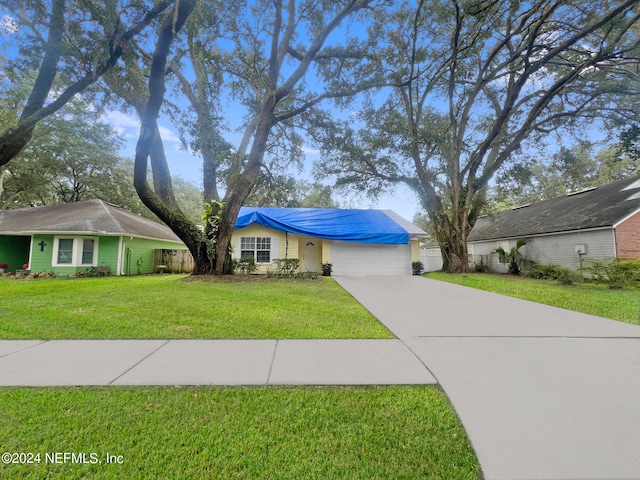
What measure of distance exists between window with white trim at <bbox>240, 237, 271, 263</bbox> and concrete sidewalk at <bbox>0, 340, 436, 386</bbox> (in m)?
9.47

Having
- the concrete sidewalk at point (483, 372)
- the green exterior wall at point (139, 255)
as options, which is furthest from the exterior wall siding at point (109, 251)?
the concrete sidewalk at point (483, 372)

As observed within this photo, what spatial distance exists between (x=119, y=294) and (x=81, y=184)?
1937cm

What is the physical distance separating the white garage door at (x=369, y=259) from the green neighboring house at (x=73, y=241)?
9.96 metres

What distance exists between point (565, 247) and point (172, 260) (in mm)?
20307

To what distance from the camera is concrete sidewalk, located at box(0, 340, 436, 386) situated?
8.39ft

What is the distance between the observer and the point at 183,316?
4855mm

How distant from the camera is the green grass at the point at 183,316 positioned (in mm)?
3951

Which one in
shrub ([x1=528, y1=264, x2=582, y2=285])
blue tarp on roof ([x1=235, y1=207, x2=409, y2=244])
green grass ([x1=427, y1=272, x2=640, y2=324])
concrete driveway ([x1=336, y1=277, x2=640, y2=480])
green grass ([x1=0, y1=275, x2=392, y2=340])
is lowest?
concrete driveway ([x1=336, y1=277, x2=640, y2=480])

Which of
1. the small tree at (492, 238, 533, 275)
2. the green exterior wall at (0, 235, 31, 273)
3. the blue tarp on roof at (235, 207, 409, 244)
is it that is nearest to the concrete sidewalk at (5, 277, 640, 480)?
the blue tarp on roof at (235, 207, 409, 244)

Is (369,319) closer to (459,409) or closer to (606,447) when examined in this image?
(459,409)

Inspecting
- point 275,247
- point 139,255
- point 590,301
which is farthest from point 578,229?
point 139,255

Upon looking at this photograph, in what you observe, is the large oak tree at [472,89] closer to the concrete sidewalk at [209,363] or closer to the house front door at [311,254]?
the house front door at [311,254]

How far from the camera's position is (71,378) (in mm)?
2549

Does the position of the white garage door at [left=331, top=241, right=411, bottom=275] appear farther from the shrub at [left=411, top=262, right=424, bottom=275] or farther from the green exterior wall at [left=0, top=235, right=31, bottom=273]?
the green exterior wall at [left=0, top=235, right=31, bottom=273]
